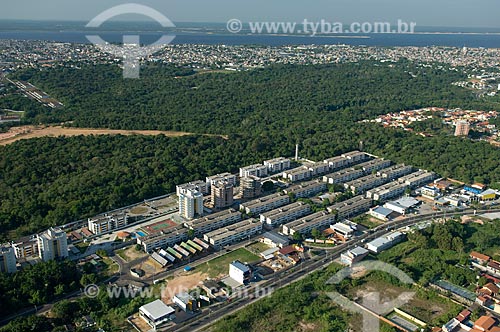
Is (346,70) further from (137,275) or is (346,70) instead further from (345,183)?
(137,275)

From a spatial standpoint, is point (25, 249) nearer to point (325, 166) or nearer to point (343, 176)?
point (343, 176)

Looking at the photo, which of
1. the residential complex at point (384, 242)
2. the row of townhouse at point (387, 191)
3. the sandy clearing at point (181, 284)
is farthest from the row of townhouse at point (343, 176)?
the sandy clearing at point (181, 284)

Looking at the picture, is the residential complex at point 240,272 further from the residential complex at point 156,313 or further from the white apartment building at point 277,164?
the white apartment building at point 277,164

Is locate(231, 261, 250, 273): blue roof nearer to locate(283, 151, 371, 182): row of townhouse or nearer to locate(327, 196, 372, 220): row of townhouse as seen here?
locate(327, 196, 372, 220): row of townhouse

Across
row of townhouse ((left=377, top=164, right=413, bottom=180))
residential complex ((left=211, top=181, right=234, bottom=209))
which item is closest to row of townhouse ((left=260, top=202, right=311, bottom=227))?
residential complex ((left=211, top=181, right=234, bottom=209))

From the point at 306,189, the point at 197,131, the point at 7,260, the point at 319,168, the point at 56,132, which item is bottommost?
the point at 7,260

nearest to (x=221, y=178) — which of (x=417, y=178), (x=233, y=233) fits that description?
(x=233, y=233)

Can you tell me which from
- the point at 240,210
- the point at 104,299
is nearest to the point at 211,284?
the point at 104,299
